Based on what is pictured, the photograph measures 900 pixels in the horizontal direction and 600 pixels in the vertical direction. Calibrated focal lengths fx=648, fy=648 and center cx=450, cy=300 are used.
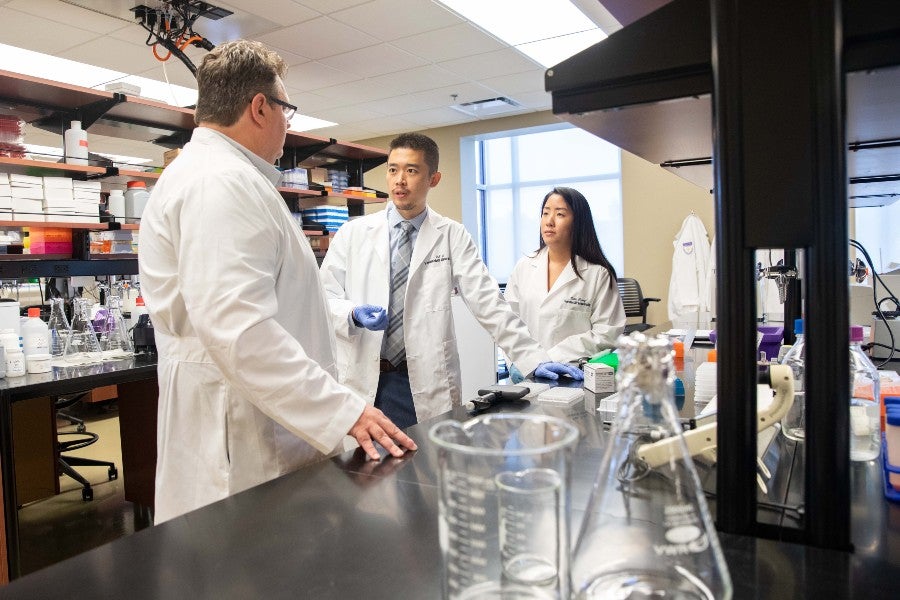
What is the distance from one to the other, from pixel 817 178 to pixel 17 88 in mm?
3668

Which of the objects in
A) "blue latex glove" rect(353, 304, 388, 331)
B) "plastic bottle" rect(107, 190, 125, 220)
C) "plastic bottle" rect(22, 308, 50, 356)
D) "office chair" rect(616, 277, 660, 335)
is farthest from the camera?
"office chair" rect(616, 277, 660, 335)

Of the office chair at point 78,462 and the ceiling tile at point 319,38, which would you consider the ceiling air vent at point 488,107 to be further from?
the office chair at point 78,462

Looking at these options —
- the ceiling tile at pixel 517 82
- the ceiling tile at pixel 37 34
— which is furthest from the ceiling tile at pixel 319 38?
the ceiling tile at pixel 517 82

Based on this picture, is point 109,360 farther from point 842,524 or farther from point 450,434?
point 842,524

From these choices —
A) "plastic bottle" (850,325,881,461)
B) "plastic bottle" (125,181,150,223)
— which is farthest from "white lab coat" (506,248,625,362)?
"plastic bottle" (125,181,150,223)

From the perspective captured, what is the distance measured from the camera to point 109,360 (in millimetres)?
2727

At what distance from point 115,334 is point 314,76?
3168mm

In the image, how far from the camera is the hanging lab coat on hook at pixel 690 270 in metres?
6.16

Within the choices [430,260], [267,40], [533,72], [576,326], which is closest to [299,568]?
[430,260]

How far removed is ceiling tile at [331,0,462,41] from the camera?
13.5ft

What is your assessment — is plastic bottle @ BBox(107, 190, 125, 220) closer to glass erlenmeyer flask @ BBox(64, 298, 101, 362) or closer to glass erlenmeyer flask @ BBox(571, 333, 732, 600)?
glass erlenmeyer flask @ BBox(64, 298, 101, 362)

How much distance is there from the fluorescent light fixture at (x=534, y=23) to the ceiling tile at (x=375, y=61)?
0.77 meters

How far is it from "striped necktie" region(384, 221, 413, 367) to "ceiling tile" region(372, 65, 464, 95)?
11.2 ft

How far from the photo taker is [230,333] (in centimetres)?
119
